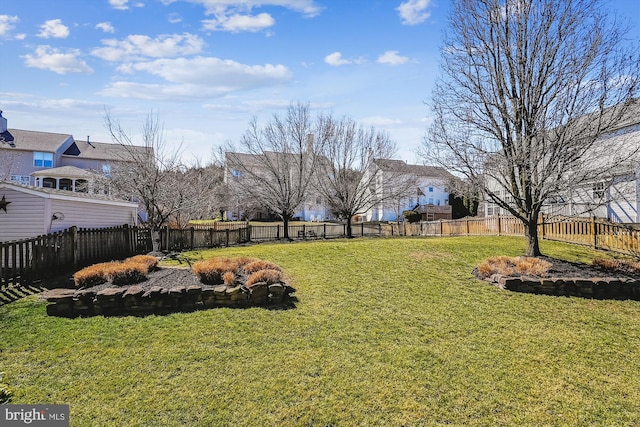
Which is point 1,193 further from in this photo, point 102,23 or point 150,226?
point 102,23

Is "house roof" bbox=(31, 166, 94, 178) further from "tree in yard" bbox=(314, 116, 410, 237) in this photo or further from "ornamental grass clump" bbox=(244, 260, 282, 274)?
"ornamental grass clump" bbox=(244, 260, 282, 274)

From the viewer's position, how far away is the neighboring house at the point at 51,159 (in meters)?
28.6

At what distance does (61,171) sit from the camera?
95.5 ft

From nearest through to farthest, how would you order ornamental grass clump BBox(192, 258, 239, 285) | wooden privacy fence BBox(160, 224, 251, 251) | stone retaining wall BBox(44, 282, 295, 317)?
stone retaining wall BBox(44, 282, 295, 317), ornamental grass clump BBox(192, 258, 239, 285), wooden privacy fence BBox(160, 224, 251, 251)

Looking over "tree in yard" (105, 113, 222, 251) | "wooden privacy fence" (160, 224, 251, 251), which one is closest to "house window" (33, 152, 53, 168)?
"tree in yard" (105, 113, 222, 251)

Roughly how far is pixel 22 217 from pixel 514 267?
14.3 meters

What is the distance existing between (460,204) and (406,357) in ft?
136

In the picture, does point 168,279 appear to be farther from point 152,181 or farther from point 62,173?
point 62,173

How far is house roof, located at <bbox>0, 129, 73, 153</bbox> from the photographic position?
102 ft

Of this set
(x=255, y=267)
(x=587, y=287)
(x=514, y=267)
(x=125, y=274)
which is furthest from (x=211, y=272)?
(x=587, y=287)

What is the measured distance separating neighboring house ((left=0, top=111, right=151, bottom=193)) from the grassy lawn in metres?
24.6

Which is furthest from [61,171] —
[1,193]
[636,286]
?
[636,286]

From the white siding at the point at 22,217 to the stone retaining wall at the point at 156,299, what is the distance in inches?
208

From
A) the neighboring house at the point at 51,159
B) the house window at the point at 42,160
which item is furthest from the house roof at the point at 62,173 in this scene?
the house window at the point at 42,160
